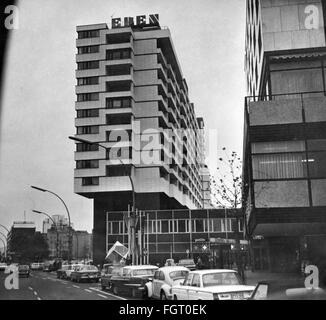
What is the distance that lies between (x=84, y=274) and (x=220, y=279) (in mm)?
17775

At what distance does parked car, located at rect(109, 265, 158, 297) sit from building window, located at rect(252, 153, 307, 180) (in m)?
5.40

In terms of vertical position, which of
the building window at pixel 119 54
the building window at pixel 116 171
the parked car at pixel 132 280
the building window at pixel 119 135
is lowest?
the parked car at pixel 132 280

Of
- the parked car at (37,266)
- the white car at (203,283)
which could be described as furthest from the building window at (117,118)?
the white car at (203,283)

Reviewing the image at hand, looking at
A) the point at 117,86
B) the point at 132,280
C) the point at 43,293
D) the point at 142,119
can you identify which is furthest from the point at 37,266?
the point at 43,293

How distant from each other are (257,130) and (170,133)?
31.8 m

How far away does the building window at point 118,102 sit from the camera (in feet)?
131

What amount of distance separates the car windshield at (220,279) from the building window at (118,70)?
36.7m

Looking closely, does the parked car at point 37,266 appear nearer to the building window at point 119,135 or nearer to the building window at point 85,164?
the building window at point 119,135

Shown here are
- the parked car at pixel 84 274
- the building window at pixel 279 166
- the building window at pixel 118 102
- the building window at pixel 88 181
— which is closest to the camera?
the building window at pixel 88 181

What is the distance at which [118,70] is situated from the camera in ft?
147

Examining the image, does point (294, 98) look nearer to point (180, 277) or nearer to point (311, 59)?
point (311, 59)

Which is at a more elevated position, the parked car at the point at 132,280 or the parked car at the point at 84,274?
the parked car at the point at 132,280

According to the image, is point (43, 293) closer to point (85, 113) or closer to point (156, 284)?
point (156, 284)
